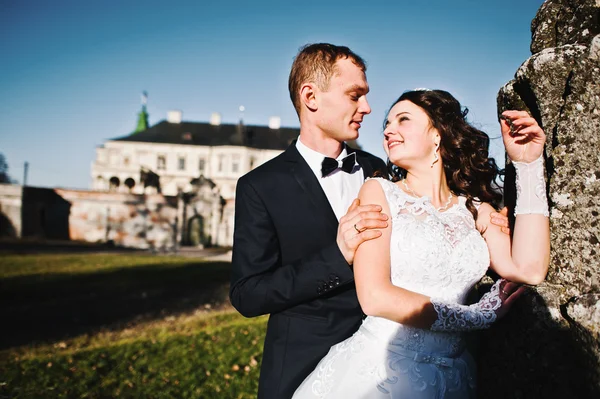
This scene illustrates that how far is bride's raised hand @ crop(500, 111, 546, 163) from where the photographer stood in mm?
1879

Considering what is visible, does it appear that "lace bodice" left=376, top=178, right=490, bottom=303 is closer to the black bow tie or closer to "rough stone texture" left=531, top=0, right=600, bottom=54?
the black bow tie

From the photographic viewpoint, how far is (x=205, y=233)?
3384cm

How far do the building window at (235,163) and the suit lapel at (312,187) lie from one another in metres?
53.1

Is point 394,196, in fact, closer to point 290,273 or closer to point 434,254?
point 434,254

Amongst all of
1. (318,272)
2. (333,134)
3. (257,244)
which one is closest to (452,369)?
→ (318,272)

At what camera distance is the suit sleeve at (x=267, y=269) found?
86.4 inches

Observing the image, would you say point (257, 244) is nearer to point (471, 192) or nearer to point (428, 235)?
point (428, 235)

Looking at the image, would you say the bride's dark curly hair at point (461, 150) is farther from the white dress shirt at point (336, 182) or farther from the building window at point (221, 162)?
the building window at point (221, 162)

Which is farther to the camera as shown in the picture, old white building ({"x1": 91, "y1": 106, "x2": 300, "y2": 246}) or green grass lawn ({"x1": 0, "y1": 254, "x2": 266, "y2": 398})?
old white building ({"x1": 91, "y1": 106, "x2": 300, "y2": 246})

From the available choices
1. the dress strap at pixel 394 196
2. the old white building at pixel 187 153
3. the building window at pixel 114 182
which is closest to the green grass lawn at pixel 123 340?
the dress strap at pixel 394 196

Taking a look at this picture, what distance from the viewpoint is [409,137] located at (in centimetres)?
226

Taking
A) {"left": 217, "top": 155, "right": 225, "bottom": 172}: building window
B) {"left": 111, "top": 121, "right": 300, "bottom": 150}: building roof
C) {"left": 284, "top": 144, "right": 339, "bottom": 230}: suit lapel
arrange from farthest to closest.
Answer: {"left": 111, "top": 121, "right": 300, "bottom": 150}: building roof, {"left": 217, "top": 155, "right": 225, "bottom": 172}: building window, {"left": 284, "top": 144, "right": 339, "bottom": 230}: suit lapel

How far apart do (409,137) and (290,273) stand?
991mm

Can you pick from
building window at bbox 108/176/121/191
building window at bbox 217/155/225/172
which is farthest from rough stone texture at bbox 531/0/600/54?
building window at bbox 108/176/121/191
